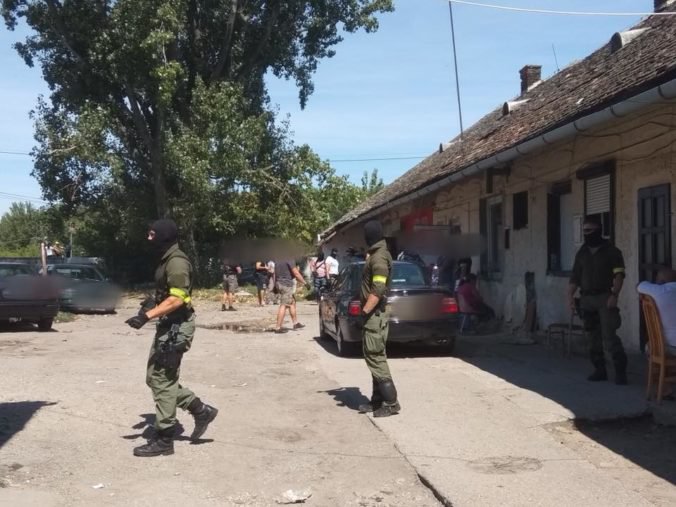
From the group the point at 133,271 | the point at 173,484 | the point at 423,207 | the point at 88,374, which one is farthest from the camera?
the point at 133,271

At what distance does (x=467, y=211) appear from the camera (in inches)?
640

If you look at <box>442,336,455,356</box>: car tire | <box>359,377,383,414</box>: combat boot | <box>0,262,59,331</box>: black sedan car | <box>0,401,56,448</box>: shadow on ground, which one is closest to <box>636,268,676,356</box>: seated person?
<box>359,377,383,414</box>: combat boot

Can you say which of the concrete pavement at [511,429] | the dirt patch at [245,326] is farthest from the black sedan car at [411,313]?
the dirt patch at [245,326]

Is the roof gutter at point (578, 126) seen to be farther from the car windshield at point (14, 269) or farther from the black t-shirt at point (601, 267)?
the car windshield at point (14, 269)

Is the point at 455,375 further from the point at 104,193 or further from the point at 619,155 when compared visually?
the point at 104,193

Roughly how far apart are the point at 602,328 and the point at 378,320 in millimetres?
2665

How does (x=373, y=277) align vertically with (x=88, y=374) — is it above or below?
above

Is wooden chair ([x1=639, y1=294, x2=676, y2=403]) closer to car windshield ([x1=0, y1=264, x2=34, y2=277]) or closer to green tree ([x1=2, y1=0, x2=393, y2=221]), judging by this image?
car windshield ([x1=0, y1=264, x2=34, y2=277])

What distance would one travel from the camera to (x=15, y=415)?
715 cm

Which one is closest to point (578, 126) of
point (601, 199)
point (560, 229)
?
point (601, 199)

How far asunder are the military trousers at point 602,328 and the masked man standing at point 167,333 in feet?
14.7

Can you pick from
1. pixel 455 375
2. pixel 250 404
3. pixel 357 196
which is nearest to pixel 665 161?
pixel 455 375

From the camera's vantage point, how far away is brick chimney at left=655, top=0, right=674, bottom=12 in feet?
42.8

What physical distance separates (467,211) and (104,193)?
17.1 meters
